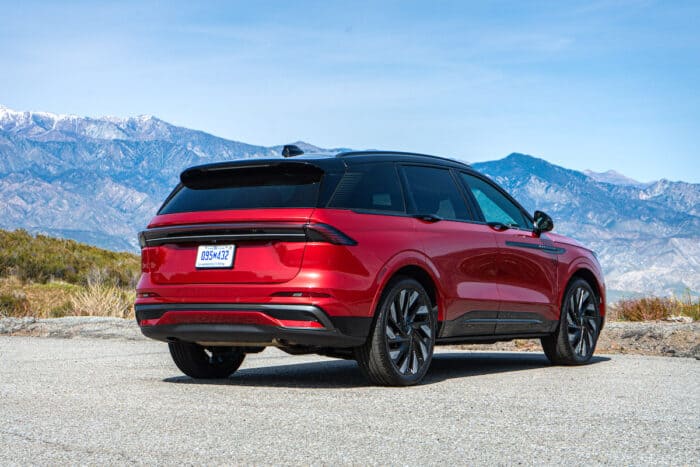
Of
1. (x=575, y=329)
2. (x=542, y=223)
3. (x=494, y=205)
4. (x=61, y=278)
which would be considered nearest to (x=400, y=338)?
(x=494, y=205)

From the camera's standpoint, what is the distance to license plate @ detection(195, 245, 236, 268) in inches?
295

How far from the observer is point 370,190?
7871mm

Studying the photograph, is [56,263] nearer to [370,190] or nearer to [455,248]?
[455,248]

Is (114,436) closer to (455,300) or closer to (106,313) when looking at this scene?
(455,300)

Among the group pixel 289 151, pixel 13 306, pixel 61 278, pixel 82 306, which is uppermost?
pixel 289 151

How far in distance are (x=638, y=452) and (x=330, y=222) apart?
9.42ft

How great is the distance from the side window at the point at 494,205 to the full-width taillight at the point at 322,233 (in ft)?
7.45

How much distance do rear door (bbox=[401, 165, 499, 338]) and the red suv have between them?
0.01 metres

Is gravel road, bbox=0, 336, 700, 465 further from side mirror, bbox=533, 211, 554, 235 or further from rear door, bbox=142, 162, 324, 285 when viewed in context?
side mirror, bbox=533, 211, 554, 235

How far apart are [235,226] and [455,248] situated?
1960 mm

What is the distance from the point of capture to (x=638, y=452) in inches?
207

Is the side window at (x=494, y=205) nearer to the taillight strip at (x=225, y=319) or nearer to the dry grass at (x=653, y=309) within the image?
the taillight strip at (x=225, y=319)

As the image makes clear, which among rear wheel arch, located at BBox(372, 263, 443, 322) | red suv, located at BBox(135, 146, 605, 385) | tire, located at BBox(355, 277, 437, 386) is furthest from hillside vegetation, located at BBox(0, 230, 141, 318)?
tire, located at BBox(355, 277, 437, 386)

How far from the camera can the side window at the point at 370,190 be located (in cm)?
757
